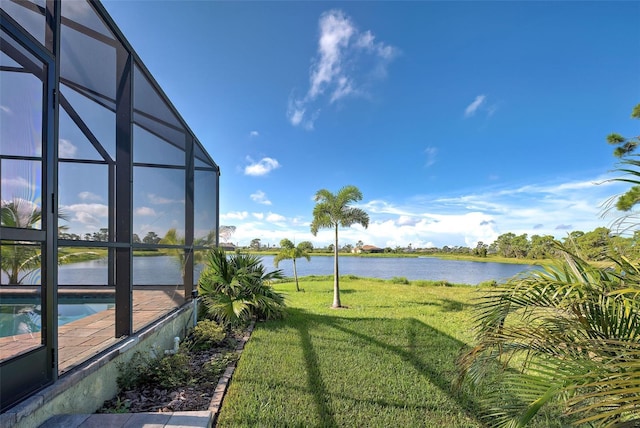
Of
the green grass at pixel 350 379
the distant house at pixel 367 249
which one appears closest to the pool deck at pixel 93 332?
the green grass at pixel 350 379

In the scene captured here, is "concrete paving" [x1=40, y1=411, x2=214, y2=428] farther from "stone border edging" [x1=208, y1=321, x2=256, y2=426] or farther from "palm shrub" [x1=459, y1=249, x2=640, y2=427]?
"palm shrub" [x1=459, y1=249, x2=640, y2=427]

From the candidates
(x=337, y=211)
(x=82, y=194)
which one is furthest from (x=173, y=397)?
(x=337, y=211)

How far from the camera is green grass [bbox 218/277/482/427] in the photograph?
7.51 ft

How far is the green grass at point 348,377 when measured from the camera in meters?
2.29

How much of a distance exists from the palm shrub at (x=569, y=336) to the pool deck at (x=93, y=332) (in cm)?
293

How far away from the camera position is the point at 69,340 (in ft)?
8.50

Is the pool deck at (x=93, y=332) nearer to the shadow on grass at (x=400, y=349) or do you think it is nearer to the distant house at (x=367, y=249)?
the shadow on grass at (x=400, y=349)

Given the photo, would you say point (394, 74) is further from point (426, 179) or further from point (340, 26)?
point (426, 179)

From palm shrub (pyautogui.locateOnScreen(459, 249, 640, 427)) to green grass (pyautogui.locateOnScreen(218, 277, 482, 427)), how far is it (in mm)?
360

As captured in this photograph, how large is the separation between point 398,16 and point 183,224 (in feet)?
25.3

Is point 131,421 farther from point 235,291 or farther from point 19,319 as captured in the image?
point 235,291

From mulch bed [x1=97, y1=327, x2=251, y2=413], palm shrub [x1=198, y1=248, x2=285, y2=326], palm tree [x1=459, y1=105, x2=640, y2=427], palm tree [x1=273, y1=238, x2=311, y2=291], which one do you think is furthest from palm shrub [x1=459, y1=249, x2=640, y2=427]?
palm tree [x1=273, y1=238, x2=311, y2=291]

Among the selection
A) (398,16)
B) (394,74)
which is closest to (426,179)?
(394,74)

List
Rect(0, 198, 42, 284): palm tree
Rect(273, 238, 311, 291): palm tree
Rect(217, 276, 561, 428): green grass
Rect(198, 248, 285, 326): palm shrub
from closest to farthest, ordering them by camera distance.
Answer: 1. Rect(0, 198, 42, 284): palm tree
2. Rect(217, 276, 561, 428): green grass
3. Rect(198, 248, 285, 326): palm shrub
4. Rect(273, 238, 311, 291): palm tree
